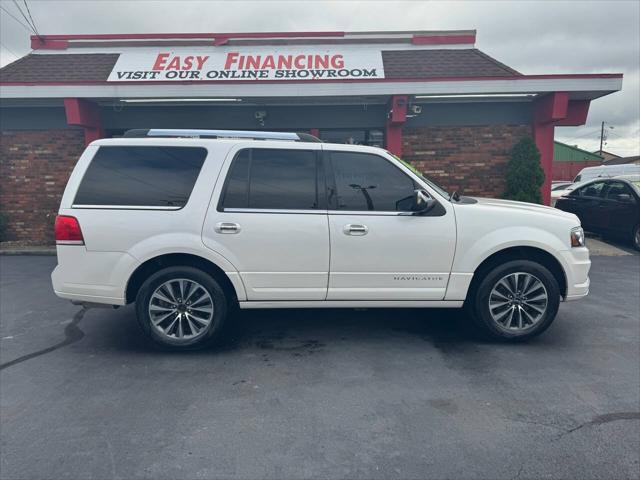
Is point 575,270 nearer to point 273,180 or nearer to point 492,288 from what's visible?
point 492,288

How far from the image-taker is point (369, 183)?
4.36 meters

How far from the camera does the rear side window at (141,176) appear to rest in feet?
13.8

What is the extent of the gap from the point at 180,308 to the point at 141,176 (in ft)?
4.37

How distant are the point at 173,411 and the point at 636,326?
16.4 feet

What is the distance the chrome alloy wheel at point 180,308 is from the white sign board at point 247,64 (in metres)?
5.96

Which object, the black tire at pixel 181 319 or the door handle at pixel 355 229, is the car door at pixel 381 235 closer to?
the door handle at pixel 355 229

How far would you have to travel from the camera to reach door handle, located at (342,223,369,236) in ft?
13.8

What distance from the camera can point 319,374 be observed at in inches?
151

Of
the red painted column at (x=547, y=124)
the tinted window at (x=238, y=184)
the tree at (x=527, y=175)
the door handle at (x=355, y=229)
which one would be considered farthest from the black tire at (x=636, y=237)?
the tinted window at (x=238, y=184)

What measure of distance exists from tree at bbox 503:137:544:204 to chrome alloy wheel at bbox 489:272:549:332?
19.3 ft

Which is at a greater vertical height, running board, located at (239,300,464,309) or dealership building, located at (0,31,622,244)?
dealership building, located at (0,31,622,244)

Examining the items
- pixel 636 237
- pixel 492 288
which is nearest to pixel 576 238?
pixel 492 288

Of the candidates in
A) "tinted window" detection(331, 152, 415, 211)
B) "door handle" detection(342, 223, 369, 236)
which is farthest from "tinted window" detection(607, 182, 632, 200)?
"door handle" detection(342, 223, 369, 236)

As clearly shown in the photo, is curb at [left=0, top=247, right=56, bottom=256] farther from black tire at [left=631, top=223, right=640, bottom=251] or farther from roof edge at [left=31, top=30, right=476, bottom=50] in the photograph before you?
black tire at [left=631, top=223, right=640, bottom=251]
